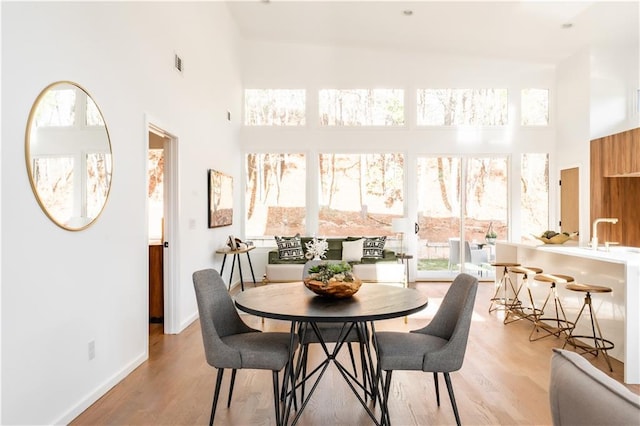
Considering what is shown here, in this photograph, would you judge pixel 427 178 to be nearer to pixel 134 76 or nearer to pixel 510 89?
pixel 510 89

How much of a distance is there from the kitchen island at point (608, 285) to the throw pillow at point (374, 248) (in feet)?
7.11

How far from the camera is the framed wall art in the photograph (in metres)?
5.59

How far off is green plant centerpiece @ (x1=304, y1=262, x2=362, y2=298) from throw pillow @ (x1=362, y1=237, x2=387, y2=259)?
450 centimetres

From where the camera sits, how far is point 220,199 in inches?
239

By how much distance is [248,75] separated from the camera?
7.70 metres

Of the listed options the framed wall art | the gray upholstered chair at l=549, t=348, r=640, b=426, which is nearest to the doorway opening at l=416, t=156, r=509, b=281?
the framed wall art

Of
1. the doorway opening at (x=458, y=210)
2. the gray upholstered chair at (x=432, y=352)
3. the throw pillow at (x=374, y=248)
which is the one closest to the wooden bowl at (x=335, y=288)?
the gray upholstered chair at (x=432, y=352)

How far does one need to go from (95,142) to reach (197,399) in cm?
188

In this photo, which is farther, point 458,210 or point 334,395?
point 458,210

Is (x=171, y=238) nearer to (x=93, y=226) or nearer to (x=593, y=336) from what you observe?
(x=93, y=226)

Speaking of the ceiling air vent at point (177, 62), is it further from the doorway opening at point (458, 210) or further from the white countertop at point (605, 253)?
the doorway opening at point (458, 210)

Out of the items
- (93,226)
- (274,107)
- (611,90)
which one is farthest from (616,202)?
(93,226)

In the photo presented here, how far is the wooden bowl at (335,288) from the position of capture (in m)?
2.34

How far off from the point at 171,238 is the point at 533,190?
650 cm
